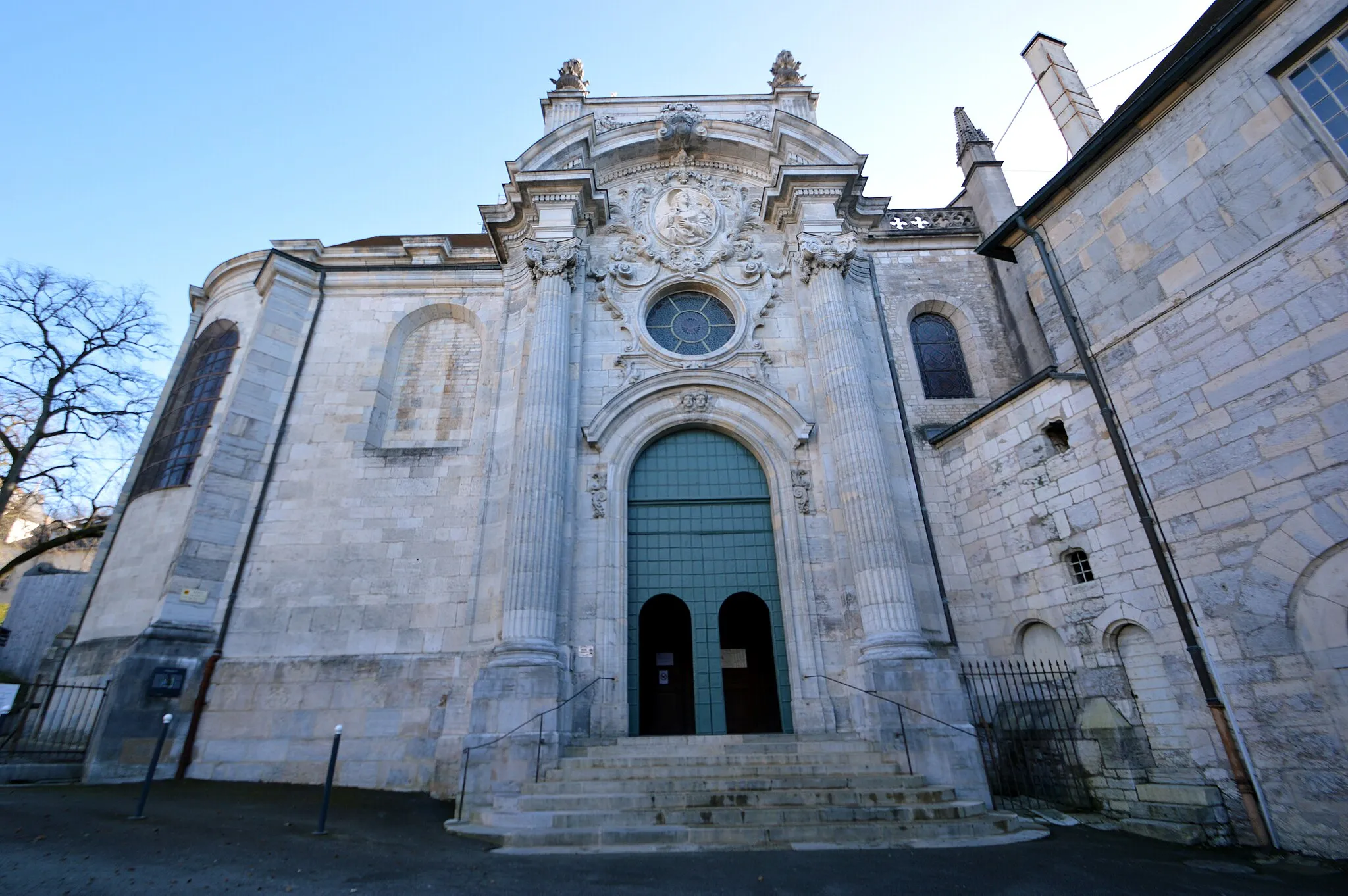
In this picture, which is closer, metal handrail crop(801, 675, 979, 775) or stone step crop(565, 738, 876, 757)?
metal handrail crop(801, 675, 979, 775)

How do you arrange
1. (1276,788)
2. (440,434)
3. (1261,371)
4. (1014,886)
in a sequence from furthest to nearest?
1. (440,434)
2. (1261,371)
3. (1276,788)
4. (1014,886)

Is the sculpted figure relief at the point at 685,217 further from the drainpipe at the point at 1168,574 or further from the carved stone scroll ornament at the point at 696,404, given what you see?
the drainpipe at the point at 1168,574

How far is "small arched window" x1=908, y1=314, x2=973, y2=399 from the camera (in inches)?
573

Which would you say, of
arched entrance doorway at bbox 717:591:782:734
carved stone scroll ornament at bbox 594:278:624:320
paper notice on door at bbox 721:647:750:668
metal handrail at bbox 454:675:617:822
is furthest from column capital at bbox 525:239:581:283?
paper notice on door at bbox 721:647:750:668

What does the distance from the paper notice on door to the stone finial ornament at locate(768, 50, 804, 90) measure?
15.0 meters

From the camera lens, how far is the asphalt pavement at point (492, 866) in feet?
17.5

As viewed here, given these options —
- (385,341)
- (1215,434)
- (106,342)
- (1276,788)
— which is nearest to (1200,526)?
(1215,434)

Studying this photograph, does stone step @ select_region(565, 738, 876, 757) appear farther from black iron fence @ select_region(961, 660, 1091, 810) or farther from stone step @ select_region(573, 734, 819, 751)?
black iron fence @ select_region(961, 660, 1091, 810)

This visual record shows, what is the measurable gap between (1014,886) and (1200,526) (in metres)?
5.61

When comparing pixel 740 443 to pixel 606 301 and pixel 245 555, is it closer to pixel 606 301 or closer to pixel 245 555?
pixel 606 301

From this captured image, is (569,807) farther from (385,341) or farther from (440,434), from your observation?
(385,341)

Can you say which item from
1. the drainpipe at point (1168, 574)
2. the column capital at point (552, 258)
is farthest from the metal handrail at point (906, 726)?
A: the column capital at point (552, 258)

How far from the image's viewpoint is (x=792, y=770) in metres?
8.77

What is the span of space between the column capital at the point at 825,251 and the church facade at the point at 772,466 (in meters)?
0.13
